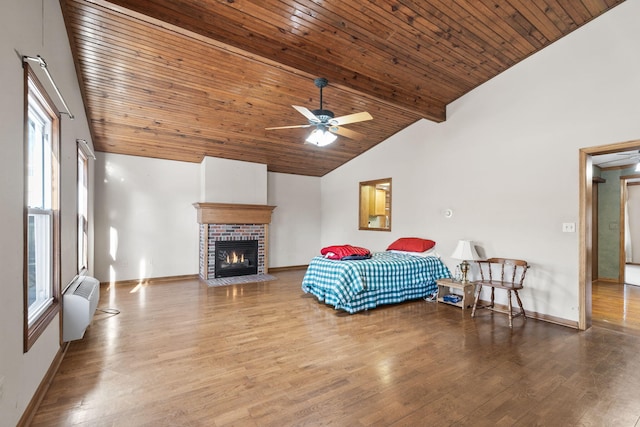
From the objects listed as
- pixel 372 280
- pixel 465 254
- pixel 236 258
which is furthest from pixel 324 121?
pixel 236 258

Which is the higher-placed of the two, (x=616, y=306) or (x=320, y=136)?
(x=320, y=136)

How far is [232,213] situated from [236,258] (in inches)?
38.2

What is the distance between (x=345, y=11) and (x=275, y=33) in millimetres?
762

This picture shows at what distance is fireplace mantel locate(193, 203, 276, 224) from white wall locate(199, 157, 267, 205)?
0.19 m

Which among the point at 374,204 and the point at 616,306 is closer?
the point at 616,306

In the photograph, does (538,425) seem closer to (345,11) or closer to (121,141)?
(345,11)

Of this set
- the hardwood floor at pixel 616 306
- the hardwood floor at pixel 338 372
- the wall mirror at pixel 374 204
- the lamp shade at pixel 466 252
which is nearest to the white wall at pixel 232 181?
the wall mirror at pixel 374 204

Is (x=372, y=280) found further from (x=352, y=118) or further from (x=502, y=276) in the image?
(x=352, y=118)

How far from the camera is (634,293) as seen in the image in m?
5.16

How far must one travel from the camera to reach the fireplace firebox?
6148mm

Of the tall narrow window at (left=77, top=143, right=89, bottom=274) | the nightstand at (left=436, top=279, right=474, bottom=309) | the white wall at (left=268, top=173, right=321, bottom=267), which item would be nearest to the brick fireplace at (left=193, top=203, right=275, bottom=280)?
the white wall at (left=268, top=173, right=321, bottom=267)

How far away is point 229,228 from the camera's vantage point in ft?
20.5

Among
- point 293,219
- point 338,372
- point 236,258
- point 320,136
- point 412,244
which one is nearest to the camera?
point 338,372

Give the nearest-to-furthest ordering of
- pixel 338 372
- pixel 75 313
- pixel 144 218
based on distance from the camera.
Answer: pixel 338 372 → pixel 75 313 → pixel 144 218
